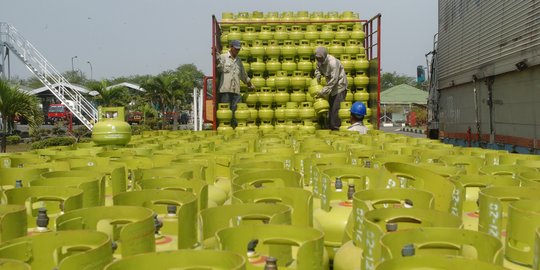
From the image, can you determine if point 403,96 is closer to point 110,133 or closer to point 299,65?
point 299,65

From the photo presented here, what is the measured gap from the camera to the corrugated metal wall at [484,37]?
8.68 m

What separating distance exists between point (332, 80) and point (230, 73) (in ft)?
7.41

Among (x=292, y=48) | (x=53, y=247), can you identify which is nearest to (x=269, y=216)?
(x=53, y=247)

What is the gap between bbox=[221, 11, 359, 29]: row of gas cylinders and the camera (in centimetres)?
1300

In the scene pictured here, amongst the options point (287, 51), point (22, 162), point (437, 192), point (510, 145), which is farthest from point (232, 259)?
point (287, 51)

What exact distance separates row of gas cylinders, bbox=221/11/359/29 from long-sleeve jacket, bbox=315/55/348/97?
1.94 meters

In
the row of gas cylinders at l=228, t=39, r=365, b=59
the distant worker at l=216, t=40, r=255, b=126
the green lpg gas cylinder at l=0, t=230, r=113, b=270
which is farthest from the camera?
the row of gas cylinders at l=228, t=39, r=365, b=59

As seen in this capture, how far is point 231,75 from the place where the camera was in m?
11.9

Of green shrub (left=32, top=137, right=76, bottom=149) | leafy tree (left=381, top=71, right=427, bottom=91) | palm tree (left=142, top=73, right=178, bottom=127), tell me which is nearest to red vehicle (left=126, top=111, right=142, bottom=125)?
palm tree (left=142, top=73, right=178, bottom=127)

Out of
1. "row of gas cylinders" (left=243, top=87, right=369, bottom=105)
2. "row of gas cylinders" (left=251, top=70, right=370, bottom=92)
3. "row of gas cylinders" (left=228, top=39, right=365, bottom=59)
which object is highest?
"row of gas cylinders" (left=228, top=39, right=365, bottom=59)

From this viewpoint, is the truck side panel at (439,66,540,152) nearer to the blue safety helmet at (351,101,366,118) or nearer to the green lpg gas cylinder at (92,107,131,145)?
the blue safety helmet at (351,101,366,118)

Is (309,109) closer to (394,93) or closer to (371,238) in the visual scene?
(371,238)

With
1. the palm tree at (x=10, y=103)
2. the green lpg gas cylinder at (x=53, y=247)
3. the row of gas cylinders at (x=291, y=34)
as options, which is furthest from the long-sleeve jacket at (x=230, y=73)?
the green lpg gas cylinder at (x=53, y=247)

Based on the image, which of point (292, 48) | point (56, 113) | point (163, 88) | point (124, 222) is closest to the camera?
point (124, 222)
